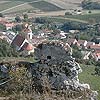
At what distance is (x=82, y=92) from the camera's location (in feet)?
49.4

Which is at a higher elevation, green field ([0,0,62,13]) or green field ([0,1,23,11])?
green field ([0,1,23,11])

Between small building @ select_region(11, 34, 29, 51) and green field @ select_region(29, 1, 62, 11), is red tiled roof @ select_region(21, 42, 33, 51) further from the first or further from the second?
green field @ select_region(29, 1, 62, 11)

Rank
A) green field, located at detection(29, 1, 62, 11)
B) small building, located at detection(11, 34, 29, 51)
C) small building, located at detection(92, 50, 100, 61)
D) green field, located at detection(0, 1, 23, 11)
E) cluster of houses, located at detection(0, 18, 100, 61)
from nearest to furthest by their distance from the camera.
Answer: cluster of houses, located at detection(0, 18, 100, 61), small building, located at detection(92, 50, 100, 61), small building, located at detection(11, 34, 29, 51), green field, located at detection(29, 1, 62, 11), green field, located at detection(0, 1, 23, 11)

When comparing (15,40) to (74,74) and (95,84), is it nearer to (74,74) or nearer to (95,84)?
(95,84)

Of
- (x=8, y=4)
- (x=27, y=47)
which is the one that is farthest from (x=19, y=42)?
(x=8, y=4)

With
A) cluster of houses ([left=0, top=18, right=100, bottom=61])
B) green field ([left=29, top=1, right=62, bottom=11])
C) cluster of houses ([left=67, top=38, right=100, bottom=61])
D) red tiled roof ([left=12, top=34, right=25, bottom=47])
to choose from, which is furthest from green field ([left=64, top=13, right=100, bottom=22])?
red tiled roof ([left=12, top=34, right=25, bottom=47])

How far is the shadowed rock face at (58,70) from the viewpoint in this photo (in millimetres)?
15305

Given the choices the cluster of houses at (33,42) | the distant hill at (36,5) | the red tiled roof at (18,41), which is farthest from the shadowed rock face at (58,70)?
the distant hill at (36,5)

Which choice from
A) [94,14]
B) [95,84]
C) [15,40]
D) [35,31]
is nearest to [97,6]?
[94,14]

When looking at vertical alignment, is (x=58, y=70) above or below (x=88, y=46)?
above

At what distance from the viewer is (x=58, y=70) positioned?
15.4 meters

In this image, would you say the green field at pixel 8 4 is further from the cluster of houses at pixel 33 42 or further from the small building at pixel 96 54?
the small building at pixel 96 54

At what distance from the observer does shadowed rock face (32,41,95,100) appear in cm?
1530

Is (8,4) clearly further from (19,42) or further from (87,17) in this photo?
(19,42)
